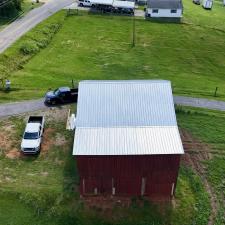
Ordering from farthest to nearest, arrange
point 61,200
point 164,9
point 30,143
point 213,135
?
point 164,9
point 213,135
point 30,143
point 61,200

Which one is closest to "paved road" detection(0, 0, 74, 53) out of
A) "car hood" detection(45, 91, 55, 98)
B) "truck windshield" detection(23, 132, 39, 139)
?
"car hood" detection(45, 91, 55, 98)

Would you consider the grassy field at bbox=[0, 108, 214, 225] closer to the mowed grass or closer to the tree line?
the mowed grass

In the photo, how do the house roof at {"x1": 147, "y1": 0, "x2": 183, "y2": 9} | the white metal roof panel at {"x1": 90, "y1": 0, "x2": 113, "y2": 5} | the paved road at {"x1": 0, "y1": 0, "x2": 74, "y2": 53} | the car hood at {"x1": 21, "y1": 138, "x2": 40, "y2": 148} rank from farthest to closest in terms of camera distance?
1. the white metal roof panel at {"x1": 90, "y1": 0, "x2": 113, "y2": 5}
2. the house roof at {"x1": 147, "y1": 0, "x2": 183, "y2": 9}
3. the paved road at {"x1": 0, "y1": 0, "x2": 74, "y2": 53}
4. the car hood at {"x1": 21, "y1": 138, "x2": 40, "y2": 148}

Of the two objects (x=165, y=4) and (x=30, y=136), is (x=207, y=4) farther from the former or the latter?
(x=30, y=136)

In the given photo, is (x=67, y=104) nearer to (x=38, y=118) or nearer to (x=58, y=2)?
(x=38, y=118)

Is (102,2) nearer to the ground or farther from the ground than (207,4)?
farther from the ground

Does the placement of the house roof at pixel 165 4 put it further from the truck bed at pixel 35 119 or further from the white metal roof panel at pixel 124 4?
the truck bed at pixel 35 119

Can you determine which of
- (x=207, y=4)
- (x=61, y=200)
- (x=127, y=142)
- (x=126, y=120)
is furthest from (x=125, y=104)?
(x=207, y=4)
